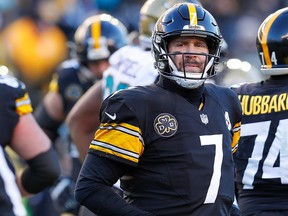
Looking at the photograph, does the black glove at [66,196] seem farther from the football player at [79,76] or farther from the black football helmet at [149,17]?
the black football helmet at [149,17]

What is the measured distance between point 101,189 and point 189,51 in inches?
30.5

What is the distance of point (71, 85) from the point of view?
9.27 meters

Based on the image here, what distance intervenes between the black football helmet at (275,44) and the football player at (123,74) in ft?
2.84

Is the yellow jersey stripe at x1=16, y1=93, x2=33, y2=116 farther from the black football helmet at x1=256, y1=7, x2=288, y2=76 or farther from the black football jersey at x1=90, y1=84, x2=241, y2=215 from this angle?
the black football helmet at x1=256, y1=7, x2=288, y2=76

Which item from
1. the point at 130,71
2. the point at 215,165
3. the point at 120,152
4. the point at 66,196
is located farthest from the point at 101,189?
the point at 66,196

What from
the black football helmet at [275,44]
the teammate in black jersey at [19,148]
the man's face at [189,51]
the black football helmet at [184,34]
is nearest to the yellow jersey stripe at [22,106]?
the teammate in black jersey at [19,148]

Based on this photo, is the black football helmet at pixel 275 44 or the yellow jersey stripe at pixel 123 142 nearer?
the yellow jersey stripe at pixel 123 142

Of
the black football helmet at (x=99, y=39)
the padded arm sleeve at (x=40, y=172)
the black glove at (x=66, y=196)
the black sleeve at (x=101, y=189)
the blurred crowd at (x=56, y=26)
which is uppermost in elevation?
the black sleeve at (x=101, y=189)

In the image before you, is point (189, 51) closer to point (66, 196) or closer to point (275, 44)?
point (275, 44)

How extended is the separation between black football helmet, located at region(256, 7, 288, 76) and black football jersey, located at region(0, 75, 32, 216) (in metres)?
1.45

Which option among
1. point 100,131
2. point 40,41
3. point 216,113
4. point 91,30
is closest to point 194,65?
point 216,113

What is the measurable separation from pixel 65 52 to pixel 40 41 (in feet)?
1.65

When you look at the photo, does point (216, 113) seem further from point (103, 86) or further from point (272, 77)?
point (103, 86)

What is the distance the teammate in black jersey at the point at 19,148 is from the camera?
500 centimetres
